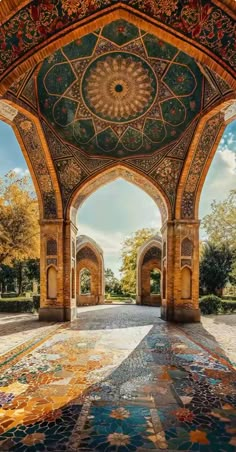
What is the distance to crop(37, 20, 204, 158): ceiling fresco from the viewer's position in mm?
8867

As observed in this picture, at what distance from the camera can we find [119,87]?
10125 millimetres

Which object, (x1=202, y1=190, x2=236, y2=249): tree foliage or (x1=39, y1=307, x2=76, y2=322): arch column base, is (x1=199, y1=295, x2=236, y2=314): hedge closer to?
(x1=202, y1=190, x2=236, y2=249): tree foliage

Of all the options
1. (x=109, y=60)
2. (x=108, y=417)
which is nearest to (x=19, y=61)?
(x=109, y=60)

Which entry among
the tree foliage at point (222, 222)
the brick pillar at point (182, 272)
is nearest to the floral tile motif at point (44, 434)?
the brick pillar at point (182, 272)

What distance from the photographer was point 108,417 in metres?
3.47

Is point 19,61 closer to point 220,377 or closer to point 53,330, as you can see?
point 220,377

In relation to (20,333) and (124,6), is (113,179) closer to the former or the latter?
(20,333)

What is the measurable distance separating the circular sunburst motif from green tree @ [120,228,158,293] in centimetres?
2013

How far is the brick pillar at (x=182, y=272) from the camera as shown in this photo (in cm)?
1152

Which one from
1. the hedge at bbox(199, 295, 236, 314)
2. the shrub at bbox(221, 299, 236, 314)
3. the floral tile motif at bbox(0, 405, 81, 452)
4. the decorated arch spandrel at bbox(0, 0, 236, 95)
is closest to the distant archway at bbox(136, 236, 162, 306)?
the shrub at bbox(221, 299, 236, 314)

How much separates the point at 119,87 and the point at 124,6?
509 cm

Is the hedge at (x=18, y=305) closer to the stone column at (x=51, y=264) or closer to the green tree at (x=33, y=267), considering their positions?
the stone column at (x=51, y=264)

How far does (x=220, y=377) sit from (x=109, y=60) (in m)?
9.28

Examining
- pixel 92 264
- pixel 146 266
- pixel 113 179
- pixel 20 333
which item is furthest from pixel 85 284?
pixel 20 333
